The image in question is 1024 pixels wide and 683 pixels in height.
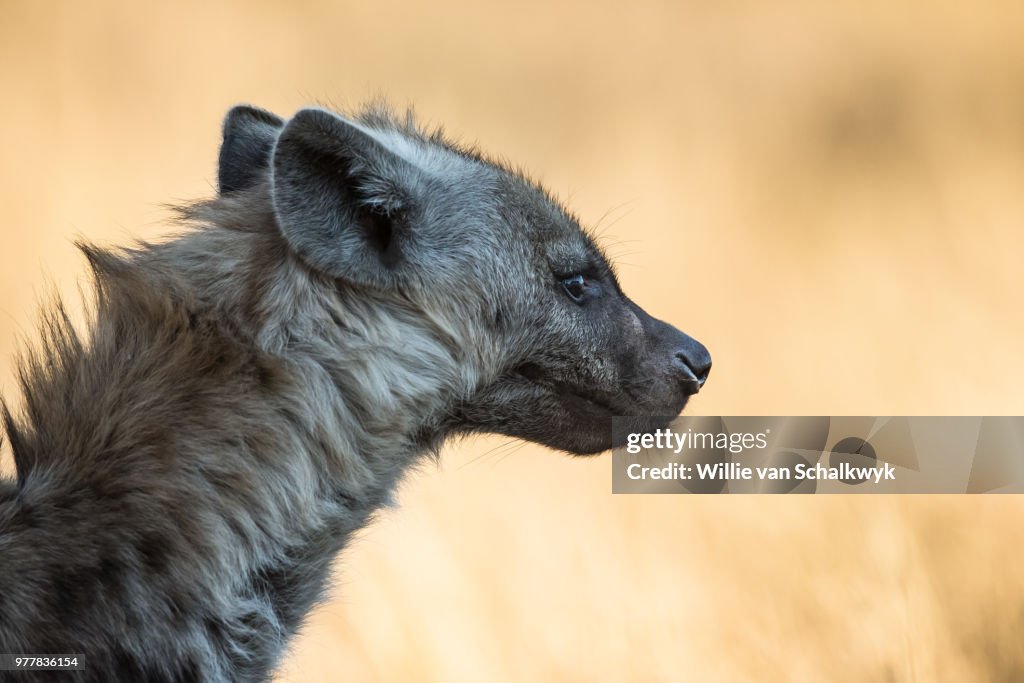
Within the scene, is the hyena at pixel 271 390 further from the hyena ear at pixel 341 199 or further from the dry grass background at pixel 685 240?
the dry grass background at pixel 685 240

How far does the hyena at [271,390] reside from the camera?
202 centimetres

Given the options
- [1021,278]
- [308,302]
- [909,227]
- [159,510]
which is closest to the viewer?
[159,510]

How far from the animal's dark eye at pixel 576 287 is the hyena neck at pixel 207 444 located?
32 cm

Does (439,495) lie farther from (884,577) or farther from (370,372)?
(370,372)

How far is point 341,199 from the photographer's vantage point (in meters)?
2.23

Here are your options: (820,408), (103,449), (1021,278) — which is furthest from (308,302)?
(1021,278)

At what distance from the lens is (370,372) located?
2201 mm

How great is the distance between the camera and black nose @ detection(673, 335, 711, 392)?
259 centimetres

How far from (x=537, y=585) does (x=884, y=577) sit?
3.42 ft

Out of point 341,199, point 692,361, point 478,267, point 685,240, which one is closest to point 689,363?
point 692,361

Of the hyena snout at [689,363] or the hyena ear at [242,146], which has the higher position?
the hyena ear at [242,146]

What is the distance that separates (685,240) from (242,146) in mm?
2652

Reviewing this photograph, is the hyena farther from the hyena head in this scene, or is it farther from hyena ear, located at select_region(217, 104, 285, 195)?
hyena ear, located at select_region(217, 104, 285, 195)

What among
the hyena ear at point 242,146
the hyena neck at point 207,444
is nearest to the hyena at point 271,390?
the hyena neck at point 207,444
